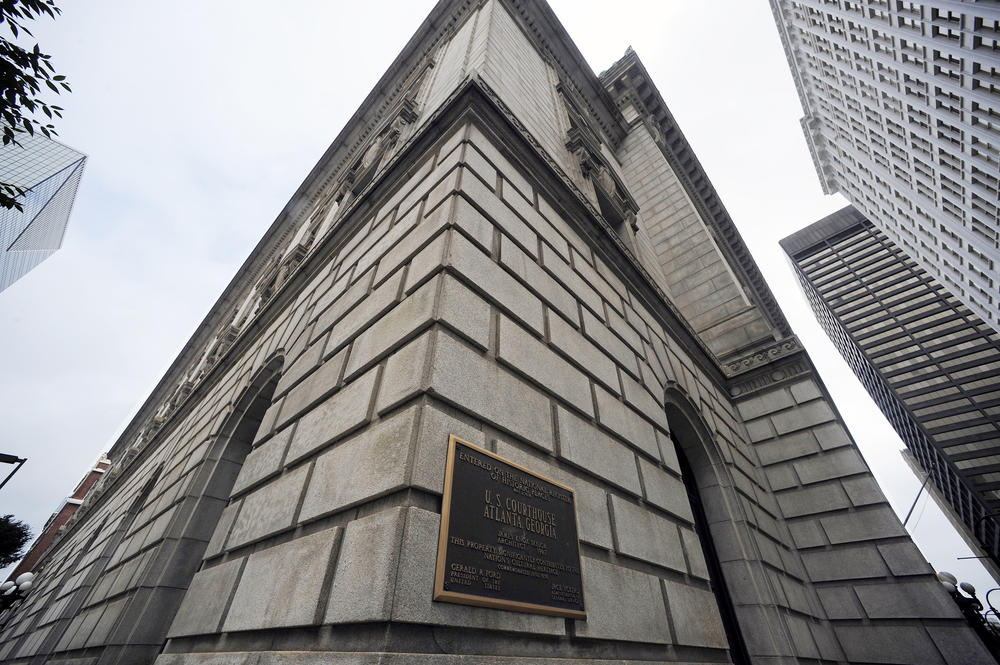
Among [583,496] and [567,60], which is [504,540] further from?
[567,60]

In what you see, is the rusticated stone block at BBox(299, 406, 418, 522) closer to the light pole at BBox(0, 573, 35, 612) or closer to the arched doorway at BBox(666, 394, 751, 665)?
the arched doorway at BBox(666, 394, 751, 665)

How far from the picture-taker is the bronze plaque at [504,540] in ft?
8.39

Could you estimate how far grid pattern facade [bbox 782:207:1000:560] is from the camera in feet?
216

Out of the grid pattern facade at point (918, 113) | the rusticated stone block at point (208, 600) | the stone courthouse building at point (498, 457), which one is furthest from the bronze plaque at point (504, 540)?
the grid pattern facade at point (918, 113)

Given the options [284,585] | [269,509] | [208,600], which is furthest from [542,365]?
[208,600]

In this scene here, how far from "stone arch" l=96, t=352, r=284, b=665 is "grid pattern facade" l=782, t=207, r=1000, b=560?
99077mm

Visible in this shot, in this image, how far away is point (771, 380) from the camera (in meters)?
11.2

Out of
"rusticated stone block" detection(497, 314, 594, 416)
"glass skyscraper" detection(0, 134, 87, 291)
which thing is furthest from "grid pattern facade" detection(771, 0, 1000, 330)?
"glass skyscraper" detection(0, 134, 87, 291)

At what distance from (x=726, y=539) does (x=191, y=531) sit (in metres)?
9.58

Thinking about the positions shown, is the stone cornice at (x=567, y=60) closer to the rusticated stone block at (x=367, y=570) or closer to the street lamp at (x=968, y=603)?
the rusticated stone block at (x=367, y=570)

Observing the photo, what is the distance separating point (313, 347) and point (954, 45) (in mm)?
34853

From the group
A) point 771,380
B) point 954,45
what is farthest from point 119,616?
point 954,45

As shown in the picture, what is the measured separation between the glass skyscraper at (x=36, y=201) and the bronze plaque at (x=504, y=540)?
7768 cm

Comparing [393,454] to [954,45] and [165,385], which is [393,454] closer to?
[165,385]
